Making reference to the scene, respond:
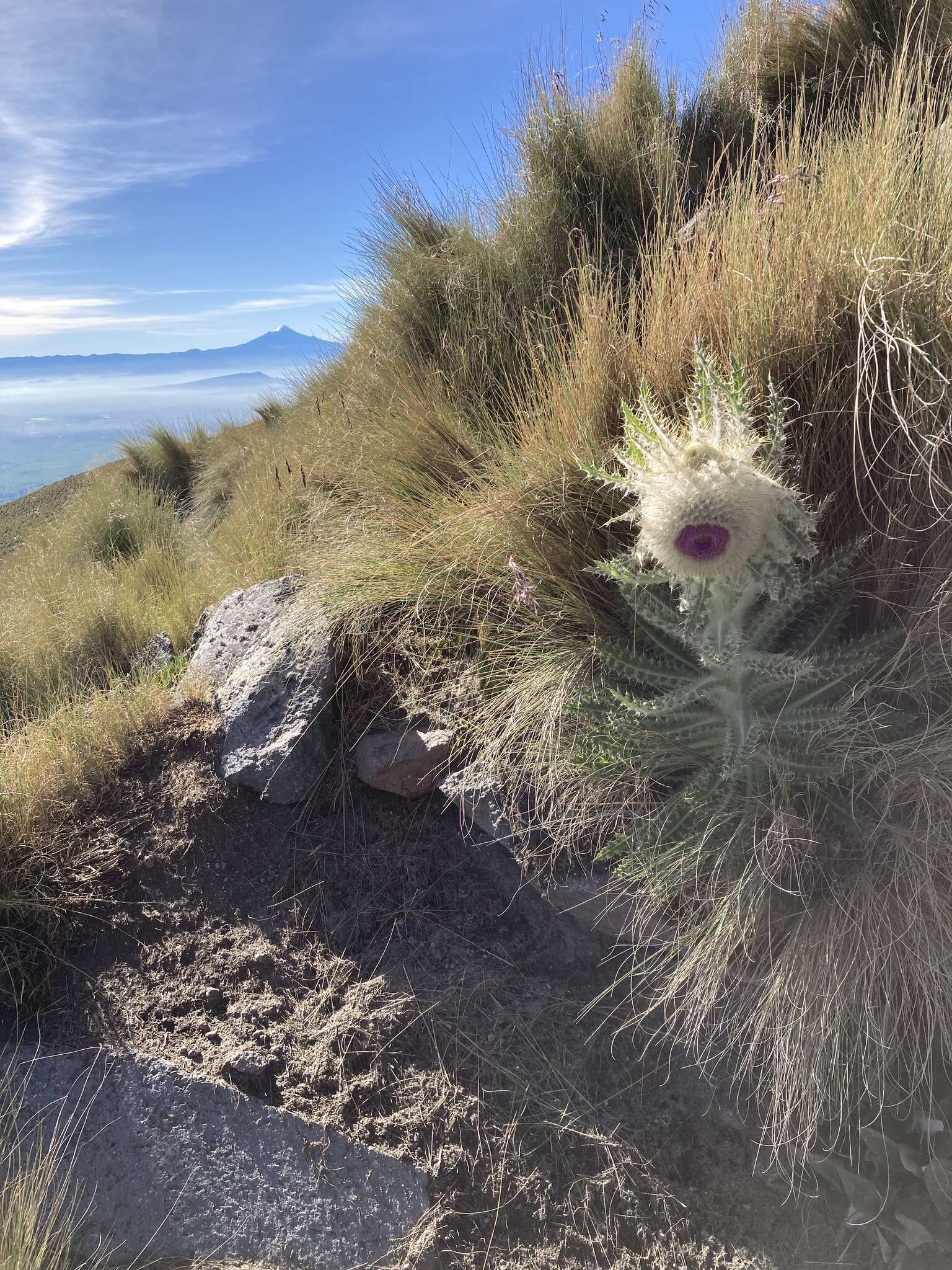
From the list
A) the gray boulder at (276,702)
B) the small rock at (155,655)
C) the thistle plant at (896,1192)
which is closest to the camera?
the thistle plant at (896,1192)

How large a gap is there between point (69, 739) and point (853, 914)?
262 centimetres

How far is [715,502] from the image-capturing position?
1.39 meters

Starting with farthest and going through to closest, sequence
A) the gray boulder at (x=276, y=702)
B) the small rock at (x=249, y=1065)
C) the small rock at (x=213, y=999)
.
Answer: the gray boulder at (x=276, y=702), the small rock at (x=213, y=999), the small rock at (x=249, y=1065)

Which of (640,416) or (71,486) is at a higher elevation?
(71,486)

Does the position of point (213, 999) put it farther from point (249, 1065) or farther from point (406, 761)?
point (406, 761)

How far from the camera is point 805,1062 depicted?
68.1 inches

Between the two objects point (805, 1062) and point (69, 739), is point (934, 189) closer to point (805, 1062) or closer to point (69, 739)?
point (805, 1062)

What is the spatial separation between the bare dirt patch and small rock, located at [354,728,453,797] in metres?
0.07

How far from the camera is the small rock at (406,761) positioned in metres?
2.51

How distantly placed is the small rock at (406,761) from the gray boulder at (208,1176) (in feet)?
3.13

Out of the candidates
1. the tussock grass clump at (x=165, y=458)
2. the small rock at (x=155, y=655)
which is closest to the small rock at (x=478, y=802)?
the small rock at (x=155, y=655)

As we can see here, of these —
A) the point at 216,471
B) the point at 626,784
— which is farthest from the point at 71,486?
the point at 626,784

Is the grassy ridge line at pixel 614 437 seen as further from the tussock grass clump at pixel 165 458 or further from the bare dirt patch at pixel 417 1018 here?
the tussock grass clump at pixel 165 458

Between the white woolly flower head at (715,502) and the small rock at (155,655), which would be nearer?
the white woolly flower head at (715,502)
